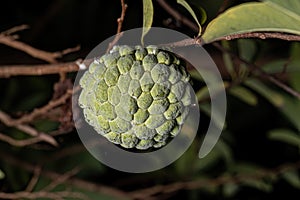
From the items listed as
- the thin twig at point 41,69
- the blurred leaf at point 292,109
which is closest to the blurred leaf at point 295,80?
the blurred leaf at point 292,109

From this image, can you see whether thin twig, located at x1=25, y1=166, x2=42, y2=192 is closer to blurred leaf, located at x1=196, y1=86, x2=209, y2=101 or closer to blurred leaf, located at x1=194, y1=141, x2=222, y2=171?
blurred leaf, located at x1=196, y1=86, x2=209, y2=101

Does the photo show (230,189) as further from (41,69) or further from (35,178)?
(41,69)

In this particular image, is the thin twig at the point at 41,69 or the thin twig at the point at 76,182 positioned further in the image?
the thin twig at the point at 76,182

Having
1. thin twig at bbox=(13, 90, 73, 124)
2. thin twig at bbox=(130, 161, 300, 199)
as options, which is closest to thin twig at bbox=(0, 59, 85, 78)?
thin twig at bbox=(13, 90, 73, 124)

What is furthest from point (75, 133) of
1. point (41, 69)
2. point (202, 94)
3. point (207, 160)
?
point (41, 69)

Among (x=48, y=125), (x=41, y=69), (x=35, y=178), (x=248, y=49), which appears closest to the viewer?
(x=41, y=69)

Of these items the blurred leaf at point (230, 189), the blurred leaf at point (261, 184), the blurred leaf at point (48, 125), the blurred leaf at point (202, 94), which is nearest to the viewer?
the blurred leaf at point (202, 94)

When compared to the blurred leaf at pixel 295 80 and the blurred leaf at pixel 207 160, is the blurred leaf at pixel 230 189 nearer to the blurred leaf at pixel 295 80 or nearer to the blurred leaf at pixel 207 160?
the blurred leaf at pixel 207 160
